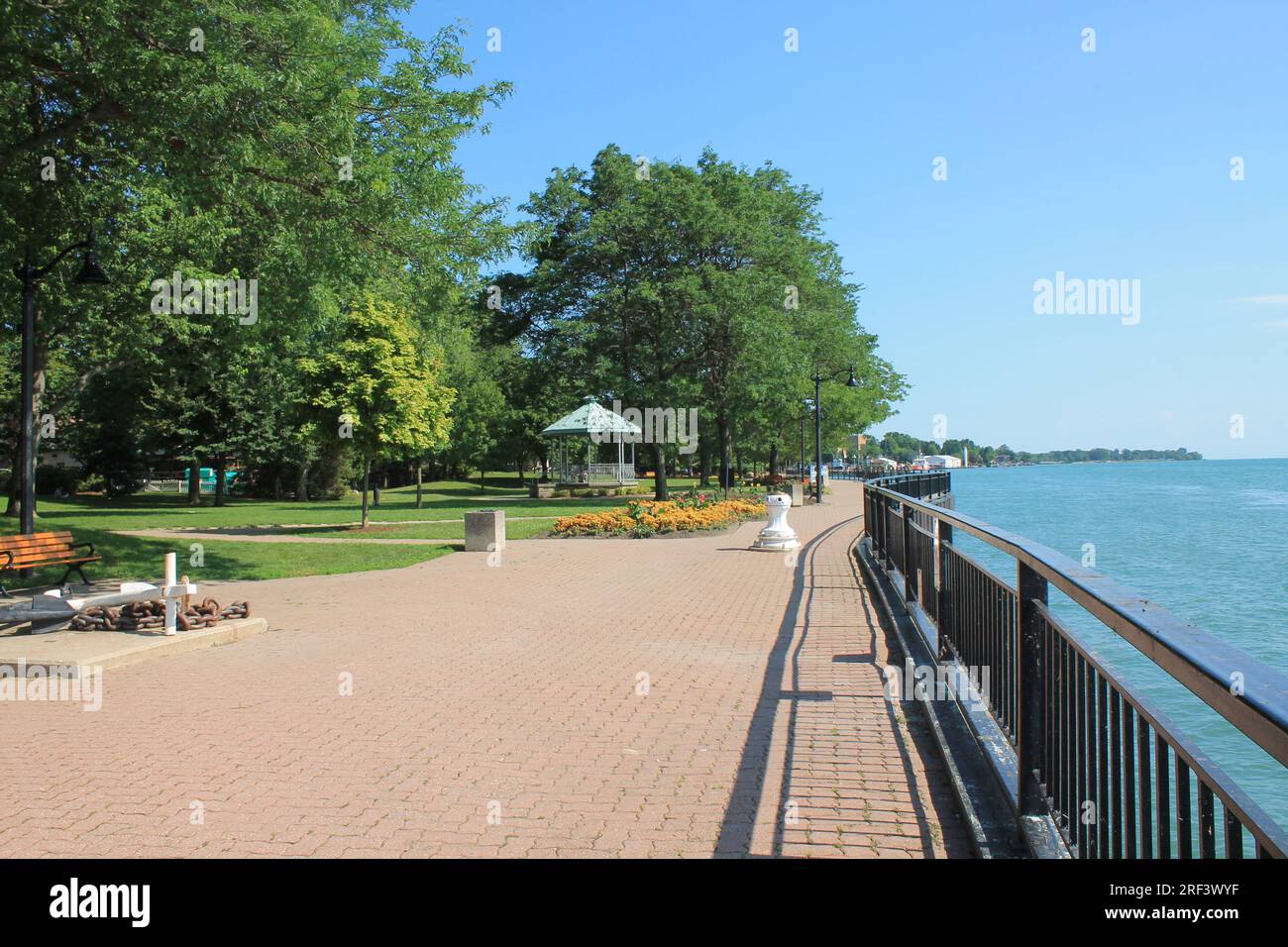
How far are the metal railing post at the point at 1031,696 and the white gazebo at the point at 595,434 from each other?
1486 inches

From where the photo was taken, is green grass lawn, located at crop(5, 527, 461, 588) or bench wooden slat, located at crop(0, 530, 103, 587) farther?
green grass lawn, located at crop(5, 527, 461, 588)

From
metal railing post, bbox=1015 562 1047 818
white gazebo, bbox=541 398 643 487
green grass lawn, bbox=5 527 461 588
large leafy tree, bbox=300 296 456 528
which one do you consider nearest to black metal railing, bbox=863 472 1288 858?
metal railing post, bbox=1015 562 1047 818

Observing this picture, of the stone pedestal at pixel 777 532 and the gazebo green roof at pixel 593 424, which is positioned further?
the gazebo green roof at pixel 593 424

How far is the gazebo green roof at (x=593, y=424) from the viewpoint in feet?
138

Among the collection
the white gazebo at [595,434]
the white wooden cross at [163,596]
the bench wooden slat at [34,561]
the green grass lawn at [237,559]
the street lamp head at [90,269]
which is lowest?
the green grass lawn at [237,559]

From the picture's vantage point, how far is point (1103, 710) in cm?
308

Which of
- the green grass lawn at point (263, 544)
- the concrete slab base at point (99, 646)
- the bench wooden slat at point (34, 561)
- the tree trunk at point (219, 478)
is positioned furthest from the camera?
the tree trunk at point (219, 478)

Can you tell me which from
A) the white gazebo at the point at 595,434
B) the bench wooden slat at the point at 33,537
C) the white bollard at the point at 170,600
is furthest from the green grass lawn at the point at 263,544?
the white bollard at the point at 170,600

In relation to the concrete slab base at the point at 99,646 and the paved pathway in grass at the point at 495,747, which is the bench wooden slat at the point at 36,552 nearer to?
the concrete slab base at the point at 99,646

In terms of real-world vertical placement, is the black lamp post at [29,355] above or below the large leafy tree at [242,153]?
below

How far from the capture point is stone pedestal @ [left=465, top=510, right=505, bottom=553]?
19.3 meters

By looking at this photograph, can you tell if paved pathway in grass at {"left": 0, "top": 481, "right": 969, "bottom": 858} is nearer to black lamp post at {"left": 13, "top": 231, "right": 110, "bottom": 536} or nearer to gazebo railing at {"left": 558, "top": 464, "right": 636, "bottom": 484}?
black lamp post at {"left": 13, "top": 231, "right": 110, "bottom": 536}
